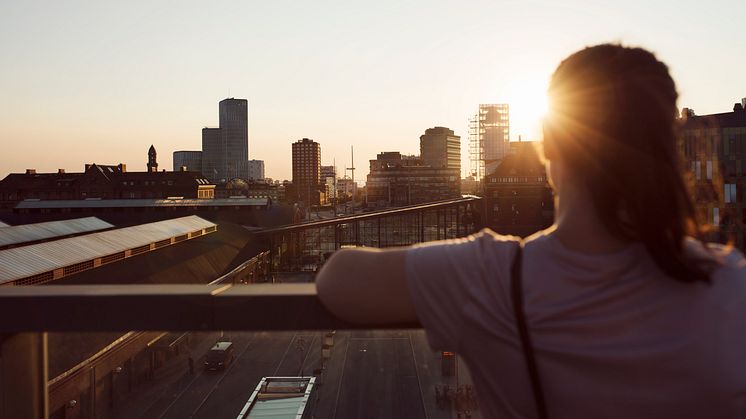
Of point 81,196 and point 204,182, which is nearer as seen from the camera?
point 81,196

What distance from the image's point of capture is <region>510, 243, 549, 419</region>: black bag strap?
0.82 metres

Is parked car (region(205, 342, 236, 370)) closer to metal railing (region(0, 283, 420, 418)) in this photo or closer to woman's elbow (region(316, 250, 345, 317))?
metal railing (region(0, 283, 420, 418))

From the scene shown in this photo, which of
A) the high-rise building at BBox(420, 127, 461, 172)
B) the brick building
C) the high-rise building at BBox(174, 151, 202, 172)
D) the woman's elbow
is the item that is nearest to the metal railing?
the woman's elbow

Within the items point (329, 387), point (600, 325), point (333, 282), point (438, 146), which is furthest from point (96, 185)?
point (438, 146)

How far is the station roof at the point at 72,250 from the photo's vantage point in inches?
492

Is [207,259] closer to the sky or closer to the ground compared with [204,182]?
closer to the ground

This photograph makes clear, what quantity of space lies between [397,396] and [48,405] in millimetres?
10373

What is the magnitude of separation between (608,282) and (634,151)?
20 cm

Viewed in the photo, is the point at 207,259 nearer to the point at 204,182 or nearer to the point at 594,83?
the point at 594,83

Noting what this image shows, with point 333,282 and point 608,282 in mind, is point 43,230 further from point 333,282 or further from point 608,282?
point 608,282

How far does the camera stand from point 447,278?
0.85 meters

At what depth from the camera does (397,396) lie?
11125 millimetres

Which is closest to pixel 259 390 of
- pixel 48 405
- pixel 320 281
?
pixel 48 405

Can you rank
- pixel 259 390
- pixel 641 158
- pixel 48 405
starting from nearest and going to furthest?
A: 1. pixel 641 158
2. pixel 48 405
3. pixel 259 390
